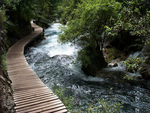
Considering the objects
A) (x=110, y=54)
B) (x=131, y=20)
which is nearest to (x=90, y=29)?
(x=110, y=54)

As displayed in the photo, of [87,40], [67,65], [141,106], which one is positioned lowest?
[141,106]

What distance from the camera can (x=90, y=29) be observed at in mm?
8078

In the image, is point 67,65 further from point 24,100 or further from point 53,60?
point 24,100

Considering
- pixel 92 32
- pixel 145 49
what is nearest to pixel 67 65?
pixel 92 32

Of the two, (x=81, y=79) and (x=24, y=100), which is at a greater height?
(x=24, y=100)

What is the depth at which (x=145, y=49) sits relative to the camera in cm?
817

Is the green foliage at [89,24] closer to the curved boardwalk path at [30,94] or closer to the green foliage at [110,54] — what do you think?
the green foliage at [110,54]

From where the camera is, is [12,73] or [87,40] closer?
[12,73]

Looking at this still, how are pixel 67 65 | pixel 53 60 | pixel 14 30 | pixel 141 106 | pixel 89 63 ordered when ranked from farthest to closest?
1. pixel 14 30
2. pixel 53 60
3. pixel 67 65
4. pixel 89 63
5. pixel 141 106

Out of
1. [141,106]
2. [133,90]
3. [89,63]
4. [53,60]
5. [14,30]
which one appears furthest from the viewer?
[14,30]

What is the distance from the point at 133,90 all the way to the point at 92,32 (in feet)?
13.4

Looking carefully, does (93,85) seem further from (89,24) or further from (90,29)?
(89,24)

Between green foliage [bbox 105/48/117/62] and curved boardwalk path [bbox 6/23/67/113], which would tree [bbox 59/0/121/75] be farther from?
curved boardwalk path [bbox 6/23/67/113]

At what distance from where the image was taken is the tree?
7.48 metres
